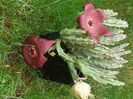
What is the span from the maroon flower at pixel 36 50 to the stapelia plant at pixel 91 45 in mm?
69

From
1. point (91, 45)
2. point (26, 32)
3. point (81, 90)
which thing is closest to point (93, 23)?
point (91, 45)

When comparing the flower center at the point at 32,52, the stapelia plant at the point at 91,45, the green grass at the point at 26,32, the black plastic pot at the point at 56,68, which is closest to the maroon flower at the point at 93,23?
the stapelia plant at the point at 91,45

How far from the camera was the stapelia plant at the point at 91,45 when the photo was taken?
2268 millimetres

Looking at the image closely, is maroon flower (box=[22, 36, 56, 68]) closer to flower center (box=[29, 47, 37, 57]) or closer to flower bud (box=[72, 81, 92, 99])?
flower center (box=[29, 47, 37, 57])

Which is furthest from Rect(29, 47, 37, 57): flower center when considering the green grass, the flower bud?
the flower bud

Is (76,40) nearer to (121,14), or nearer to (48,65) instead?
(48,65)

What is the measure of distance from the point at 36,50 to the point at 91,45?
1.05 ft

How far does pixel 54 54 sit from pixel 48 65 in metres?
0.10

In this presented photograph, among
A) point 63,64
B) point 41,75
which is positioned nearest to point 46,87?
point 41,75

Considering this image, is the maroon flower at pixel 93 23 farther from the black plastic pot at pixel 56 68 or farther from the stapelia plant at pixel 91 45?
the black plastic pot at pixel 56 68

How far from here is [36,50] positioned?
2.45 meters

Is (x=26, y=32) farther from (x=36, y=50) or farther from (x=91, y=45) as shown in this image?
(x=91, y=45)

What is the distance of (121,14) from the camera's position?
3314mm

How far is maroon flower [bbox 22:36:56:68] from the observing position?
2408mm
